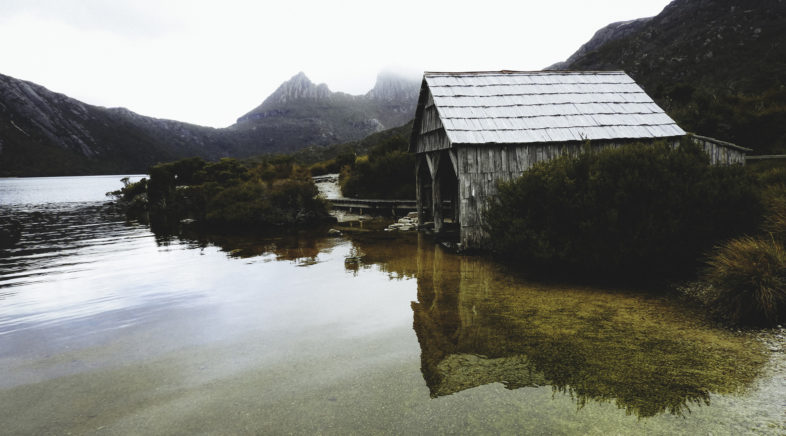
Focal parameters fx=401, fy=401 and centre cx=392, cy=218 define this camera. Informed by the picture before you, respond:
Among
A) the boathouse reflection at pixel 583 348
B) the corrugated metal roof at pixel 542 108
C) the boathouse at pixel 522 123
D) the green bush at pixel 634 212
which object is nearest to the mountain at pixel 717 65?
the boathouse at pixel 522 123

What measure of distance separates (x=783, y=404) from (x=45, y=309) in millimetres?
12751

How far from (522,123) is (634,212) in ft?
17.2

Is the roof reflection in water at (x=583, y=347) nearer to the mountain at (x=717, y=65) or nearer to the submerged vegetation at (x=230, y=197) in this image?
the submerged vegetation at (x=230, y=197)

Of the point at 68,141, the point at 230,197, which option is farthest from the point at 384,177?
the point at 68,141

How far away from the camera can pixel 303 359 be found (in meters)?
5.62

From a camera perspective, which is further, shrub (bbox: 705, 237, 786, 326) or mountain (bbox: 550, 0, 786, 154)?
mountain (bbox: 550, 0, 786, 154)

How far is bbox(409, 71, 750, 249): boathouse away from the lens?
11961mm

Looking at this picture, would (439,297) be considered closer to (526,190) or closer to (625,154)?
(526,190)

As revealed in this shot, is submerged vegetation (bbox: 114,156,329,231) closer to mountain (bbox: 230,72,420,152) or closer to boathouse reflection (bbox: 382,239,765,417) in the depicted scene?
boathouse reflection (bbox: 382,239,765,417)

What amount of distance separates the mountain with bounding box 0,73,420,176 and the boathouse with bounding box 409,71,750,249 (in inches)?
5837

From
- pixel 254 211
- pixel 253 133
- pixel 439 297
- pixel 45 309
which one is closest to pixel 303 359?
pixel 439 297

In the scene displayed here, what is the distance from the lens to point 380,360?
18.0 ft

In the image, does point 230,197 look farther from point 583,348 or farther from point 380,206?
point 583,348

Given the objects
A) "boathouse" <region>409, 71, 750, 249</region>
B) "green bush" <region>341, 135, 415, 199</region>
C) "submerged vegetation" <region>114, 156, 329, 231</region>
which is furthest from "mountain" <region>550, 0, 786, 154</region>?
"submerged vegetation" <region>114, 156, 329, 231</region>
